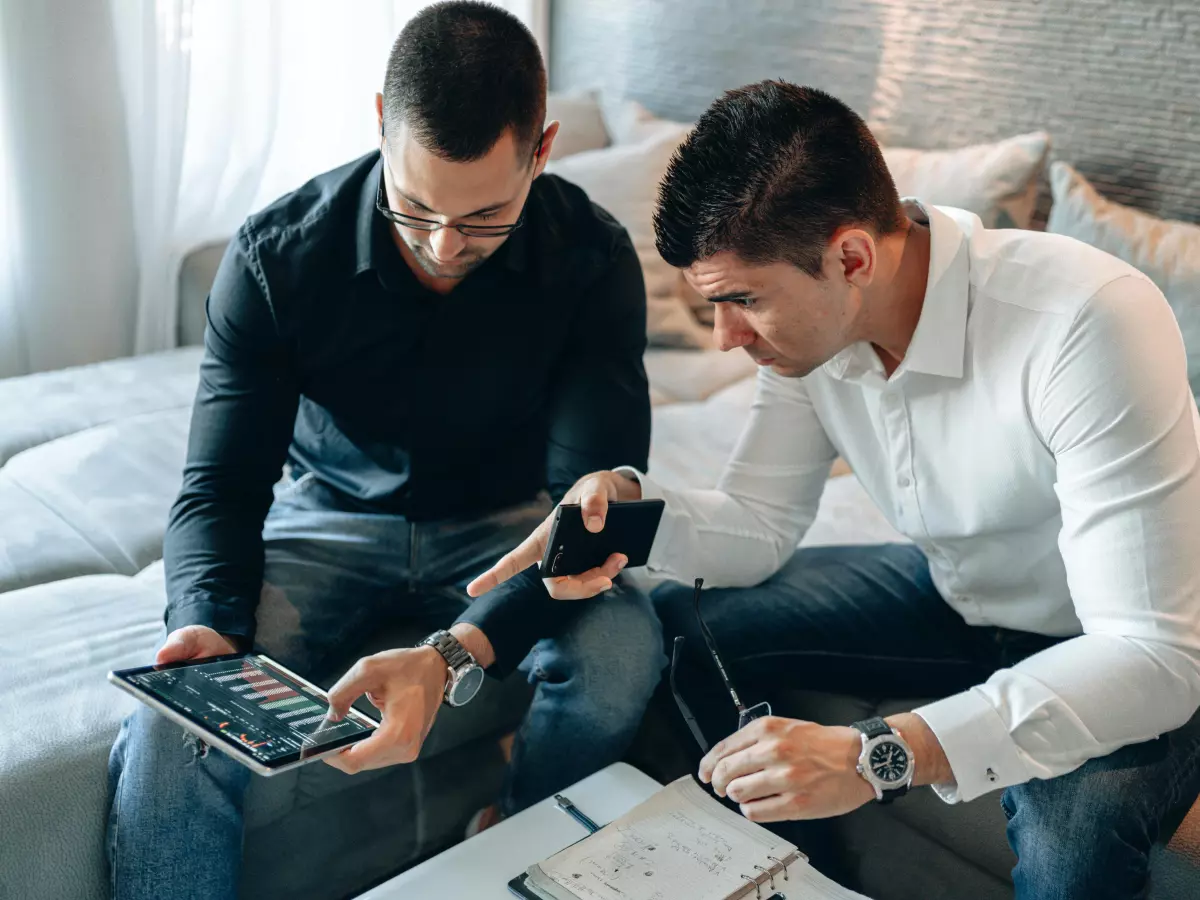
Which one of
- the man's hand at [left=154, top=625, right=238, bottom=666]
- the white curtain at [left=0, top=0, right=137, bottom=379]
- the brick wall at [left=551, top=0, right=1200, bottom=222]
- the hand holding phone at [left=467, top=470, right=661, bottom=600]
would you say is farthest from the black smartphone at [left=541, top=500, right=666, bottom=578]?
the white curtain at [left=0, top=0, right=137, bottom=379]

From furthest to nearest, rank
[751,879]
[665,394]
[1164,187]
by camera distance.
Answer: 1. [665,394]
2. [1164,187]
3. [751,879]

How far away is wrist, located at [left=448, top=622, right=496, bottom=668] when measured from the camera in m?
1.23

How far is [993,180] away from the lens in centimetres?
204

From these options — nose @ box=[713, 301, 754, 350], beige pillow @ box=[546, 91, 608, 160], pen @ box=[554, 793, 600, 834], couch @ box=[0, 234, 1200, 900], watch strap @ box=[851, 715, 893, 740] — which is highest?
nose @ box=[713, 301, 754, 350]

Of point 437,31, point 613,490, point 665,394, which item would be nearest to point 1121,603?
point 613,490

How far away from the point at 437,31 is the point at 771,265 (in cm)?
44

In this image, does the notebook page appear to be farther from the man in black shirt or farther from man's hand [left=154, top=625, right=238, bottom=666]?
man's hand [left=154, top=625, right=238, bottom=666]

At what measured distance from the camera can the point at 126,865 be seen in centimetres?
109

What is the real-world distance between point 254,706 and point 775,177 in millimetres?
687

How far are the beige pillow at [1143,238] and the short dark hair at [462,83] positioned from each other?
3.36 feet

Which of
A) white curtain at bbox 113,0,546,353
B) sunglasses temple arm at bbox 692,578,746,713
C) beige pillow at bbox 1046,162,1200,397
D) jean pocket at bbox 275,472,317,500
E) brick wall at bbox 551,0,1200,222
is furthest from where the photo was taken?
white curtain at bbox 113,0,546,353

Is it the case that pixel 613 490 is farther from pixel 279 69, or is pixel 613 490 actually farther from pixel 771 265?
pixel 279 69

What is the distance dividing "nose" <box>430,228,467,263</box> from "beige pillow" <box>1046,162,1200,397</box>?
1071 mm

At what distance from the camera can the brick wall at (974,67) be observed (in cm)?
200
